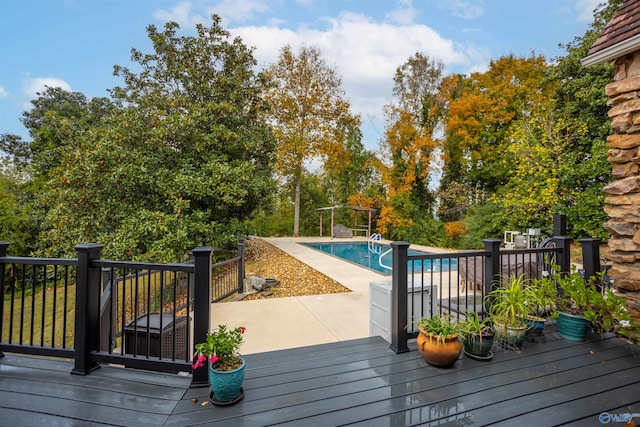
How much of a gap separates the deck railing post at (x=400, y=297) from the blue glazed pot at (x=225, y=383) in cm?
151

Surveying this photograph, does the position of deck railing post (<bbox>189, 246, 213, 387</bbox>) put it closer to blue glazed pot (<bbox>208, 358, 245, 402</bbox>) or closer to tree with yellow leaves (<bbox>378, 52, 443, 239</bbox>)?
blue glazed pot (<bbox>208, 358, 245, 402</bbox>)

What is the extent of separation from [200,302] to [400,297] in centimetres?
177

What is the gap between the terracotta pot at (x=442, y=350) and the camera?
2.49m

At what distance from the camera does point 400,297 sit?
285 centimetres

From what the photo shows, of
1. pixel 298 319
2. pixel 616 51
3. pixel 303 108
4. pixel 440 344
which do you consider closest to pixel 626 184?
pixel 616 51

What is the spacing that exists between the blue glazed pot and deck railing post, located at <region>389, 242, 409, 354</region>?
4.96 feet

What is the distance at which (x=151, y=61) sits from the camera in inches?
318

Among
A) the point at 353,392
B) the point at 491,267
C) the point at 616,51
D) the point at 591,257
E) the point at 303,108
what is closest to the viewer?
the point at 353,392

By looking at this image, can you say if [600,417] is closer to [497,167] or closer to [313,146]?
[497,167]

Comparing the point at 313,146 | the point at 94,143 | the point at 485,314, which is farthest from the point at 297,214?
the point at 485,314

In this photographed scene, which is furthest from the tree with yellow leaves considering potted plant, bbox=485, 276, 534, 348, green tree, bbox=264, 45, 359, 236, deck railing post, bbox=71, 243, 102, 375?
deck railing post, bbox=71, 243, 102, 375

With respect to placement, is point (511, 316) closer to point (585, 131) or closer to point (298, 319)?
point (298, 319)

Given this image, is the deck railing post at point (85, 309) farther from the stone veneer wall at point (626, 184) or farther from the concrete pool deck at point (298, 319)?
the stone veneer wall at point (626, 184)

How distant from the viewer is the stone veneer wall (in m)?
3.10
